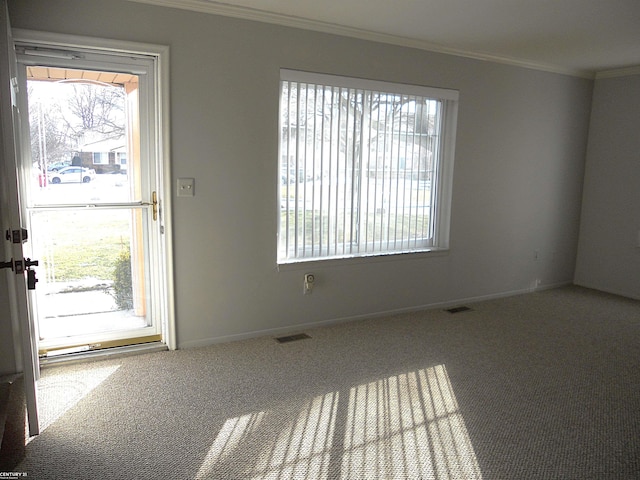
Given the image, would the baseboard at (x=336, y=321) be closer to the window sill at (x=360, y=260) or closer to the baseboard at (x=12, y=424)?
the window sill at (x=360, y=260)

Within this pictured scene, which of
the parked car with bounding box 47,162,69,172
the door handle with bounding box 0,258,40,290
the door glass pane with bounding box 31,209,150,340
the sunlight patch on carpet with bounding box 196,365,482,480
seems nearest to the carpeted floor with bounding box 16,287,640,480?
the sunlight patch on carpet with bounding box 196,365,482,480

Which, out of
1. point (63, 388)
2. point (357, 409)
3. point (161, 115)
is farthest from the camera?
point (161, 115)

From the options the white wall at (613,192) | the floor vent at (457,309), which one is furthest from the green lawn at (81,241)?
the white wall at (613,192)

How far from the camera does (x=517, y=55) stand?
4.51 meters

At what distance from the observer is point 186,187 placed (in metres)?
3.37

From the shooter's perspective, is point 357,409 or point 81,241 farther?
point 81,241

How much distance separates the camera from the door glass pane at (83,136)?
304cm

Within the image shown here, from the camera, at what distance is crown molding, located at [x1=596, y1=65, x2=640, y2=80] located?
16.3 ft

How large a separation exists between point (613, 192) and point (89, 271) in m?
5.26

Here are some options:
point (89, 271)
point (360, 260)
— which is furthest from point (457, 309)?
point (89, 271)

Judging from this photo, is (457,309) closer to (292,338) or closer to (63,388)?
(292,338)

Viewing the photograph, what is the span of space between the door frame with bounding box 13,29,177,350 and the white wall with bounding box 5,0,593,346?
5cm

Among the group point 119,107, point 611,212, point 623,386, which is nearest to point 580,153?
point 611,212

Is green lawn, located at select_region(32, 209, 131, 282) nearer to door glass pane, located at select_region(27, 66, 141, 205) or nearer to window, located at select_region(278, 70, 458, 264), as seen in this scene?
door glass pane, located at select_region(27, 66, 141, 205)
